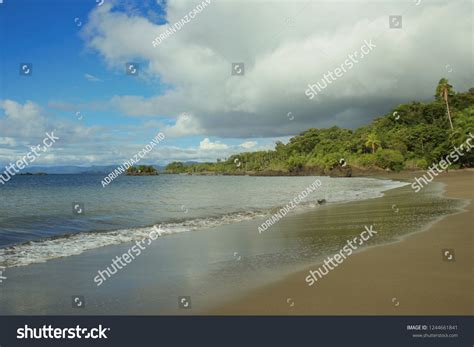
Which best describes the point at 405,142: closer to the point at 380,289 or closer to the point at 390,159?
the point at 390,159

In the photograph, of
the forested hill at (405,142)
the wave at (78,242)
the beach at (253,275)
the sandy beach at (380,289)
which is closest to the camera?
the sandy beach at (380,289)

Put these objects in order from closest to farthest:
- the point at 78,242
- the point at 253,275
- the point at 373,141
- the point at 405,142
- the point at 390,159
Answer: the point at 253,275, the point at 78,242, the point at 390,159, the point at 405,142, the point at 373,141

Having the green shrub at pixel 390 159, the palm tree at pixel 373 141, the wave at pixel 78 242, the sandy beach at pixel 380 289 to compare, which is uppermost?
the palm tree at pixel 373 141

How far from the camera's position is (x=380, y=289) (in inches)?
257

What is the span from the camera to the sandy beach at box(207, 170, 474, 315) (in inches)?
229

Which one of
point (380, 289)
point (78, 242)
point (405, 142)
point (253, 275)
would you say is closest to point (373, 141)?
point (405, 142)

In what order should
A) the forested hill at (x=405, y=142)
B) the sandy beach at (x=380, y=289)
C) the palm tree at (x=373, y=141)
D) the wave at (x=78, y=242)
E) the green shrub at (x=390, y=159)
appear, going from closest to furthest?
1. the sandy beach at (x=380, y=289)
2. the wave at (x=78, y=242)
3. the forested hill at (x=405, y=142)
4. the green shrub at (x=390, y=159)
5. the palm tree at (x=373, y=141)

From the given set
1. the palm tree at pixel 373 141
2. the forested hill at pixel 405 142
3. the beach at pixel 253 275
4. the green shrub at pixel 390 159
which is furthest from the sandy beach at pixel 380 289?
the palm tree at pixel 373 141

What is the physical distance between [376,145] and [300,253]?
96.0 m

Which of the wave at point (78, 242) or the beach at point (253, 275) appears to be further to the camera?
the wave at point (78, 242)

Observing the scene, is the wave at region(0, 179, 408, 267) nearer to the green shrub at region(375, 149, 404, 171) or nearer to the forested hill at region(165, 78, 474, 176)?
the forested hill at region(165, 78, 474, 176)

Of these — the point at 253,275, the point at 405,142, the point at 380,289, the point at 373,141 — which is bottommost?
the point at 380,289

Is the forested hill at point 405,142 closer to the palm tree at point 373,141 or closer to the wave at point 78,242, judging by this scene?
the palm tree at point 373,141

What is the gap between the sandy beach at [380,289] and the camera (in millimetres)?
5805
